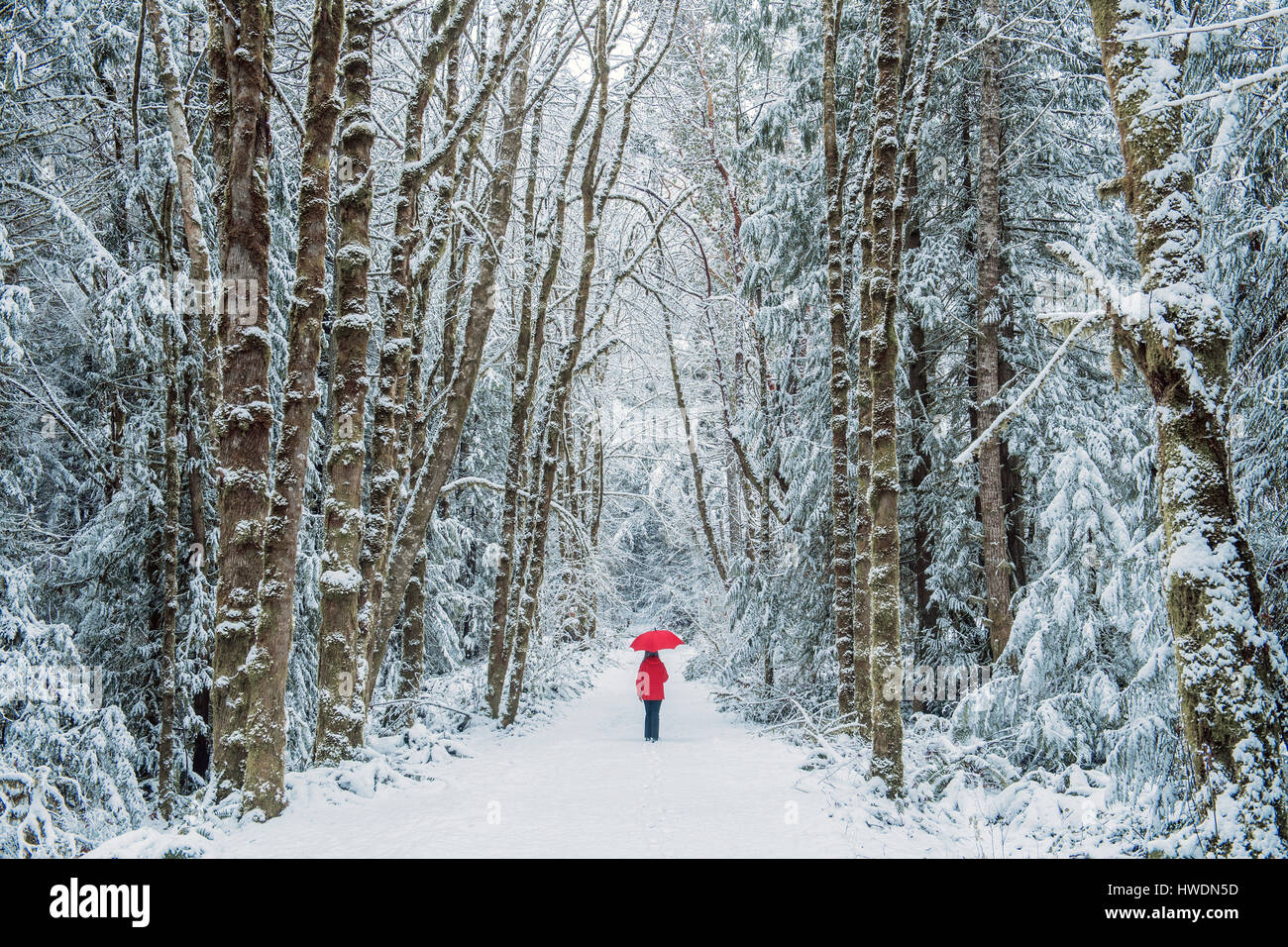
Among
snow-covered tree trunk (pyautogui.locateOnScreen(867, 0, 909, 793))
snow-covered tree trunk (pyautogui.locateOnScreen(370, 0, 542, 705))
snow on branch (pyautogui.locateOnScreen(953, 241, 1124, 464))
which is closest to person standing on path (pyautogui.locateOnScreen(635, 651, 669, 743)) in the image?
snow-covered tree trunk (pyautogui.locateOnScreen(370, 0, 542, 705))

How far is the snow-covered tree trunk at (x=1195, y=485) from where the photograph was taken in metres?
3.22

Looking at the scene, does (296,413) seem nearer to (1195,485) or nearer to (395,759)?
(395,759)

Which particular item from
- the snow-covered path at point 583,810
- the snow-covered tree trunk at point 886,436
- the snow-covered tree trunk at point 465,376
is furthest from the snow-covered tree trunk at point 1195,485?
the snow-covered tree trunk at point 465,376

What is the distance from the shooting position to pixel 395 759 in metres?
7.82

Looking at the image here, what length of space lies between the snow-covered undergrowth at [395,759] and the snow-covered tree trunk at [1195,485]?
17.7ft

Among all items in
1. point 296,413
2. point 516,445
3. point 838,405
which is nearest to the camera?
point 296,413

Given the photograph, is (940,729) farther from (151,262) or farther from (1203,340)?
(151,262)

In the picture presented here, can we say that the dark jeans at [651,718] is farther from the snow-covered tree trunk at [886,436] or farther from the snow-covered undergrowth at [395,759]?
the snow-covered tree trunk at [886,436]

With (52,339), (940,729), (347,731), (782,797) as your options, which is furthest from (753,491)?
(52,339)

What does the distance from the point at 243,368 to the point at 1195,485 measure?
609 centimetres

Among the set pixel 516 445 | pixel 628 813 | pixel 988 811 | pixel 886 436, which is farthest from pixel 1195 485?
pixel 516 445

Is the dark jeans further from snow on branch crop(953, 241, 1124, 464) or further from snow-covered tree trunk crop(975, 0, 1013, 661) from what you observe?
snow on branch crop(953, 241, 1124, 464)

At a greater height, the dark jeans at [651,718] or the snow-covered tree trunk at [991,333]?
the snow-covered tree trunk at [991,333]
